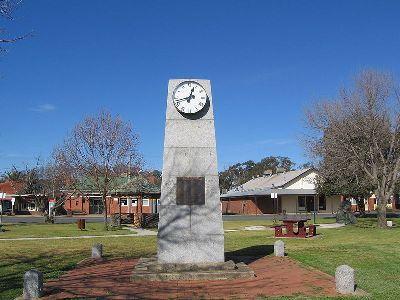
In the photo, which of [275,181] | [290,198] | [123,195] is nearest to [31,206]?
[275,181]

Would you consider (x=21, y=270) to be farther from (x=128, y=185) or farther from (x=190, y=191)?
(x=128, y=185)

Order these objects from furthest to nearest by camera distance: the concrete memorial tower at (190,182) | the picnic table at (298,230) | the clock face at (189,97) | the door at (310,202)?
1. the door at (310,202)
2. the picnic table at (298,230)
3. the clock face at (189,97)
4. the concrete memorial tower at (190,182)

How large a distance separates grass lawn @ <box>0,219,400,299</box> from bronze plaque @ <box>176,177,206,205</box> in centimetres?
368

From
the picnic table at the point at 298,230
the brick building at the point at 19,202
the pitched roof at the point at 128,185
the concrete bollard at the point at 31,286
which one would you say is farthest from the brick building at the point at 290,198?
the concrete bollard at the point at 31,286

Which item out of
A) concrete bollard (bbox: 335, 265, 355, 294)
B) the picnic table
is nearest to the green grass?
the picnic table

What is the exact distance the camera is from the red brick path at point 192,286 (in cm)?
930

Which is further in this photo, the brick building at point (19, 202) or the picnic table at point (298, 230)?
the brick building at point (19, 202)

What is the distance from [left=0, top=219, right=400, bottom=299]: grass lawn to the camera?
10711 millimetres

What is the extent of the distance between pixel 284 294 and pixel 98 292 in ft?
12.3

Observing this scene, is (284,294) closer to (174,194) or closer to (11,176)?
(174,194)

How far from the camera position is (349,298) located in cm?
877

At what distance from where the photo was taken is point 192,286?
1022cm

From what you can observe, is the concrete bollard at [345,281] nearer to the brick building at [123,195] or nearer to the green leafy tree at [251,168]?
the brick building at [123,195]

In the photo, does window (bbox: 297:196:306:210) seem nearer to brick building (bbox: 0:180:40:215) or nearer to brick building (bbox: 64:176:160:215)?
brick building (bbox: 64:176:160:215)
